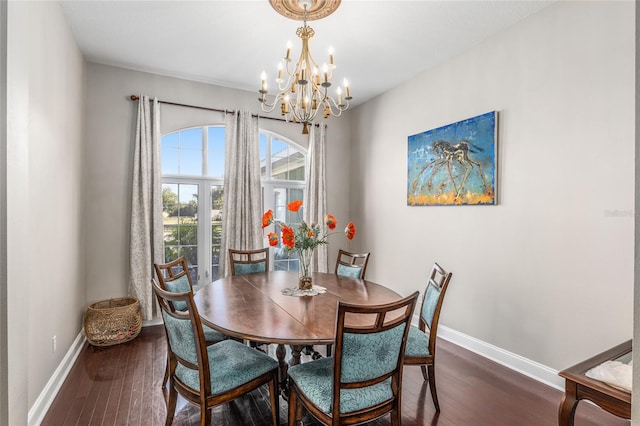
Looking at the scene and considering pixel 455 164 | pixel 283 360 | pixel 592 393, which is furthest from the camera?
pixel 455 164

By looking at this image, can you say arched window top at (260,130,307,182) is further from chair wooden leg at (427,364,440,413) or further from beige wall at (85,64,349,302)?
chair wooden leg at (427,364,440,413)

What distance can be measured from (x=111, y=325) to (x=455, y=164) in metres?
3.80

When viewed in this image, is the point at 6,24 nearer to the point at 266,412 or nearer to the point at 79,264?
→ the point at 266,412

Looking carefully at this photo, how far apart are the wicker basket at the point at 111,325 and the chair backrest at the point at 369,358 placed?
107 inches

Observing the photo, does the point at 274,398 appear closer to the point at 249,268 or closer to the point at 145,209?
the point at 249,268

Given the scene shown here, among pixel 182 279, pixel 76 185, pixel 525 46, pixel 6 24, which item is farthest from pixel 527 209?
pixel 76 185

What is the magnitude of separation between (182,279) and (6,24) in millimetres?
1957

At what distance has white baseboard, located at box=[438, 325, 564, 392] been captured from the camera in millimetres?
2611

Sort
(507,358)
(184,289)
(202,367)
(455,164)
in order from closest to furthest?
(202,367) → (184,289) → (507,358) → (455,164)

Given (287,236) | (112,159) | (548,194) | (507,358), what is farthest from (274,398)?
(112,159)

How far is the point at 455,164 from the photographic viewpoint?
340cm

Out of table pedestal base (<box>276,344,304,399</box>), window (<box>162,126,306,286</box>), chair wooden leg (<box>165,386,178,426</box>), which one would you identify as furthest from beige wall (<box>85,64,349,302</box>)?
table pedestal base (<box>276,344,304,399</box>)

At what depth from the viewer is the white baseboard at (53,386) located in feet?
6.87

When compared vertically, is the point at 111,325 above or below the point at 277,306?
below
